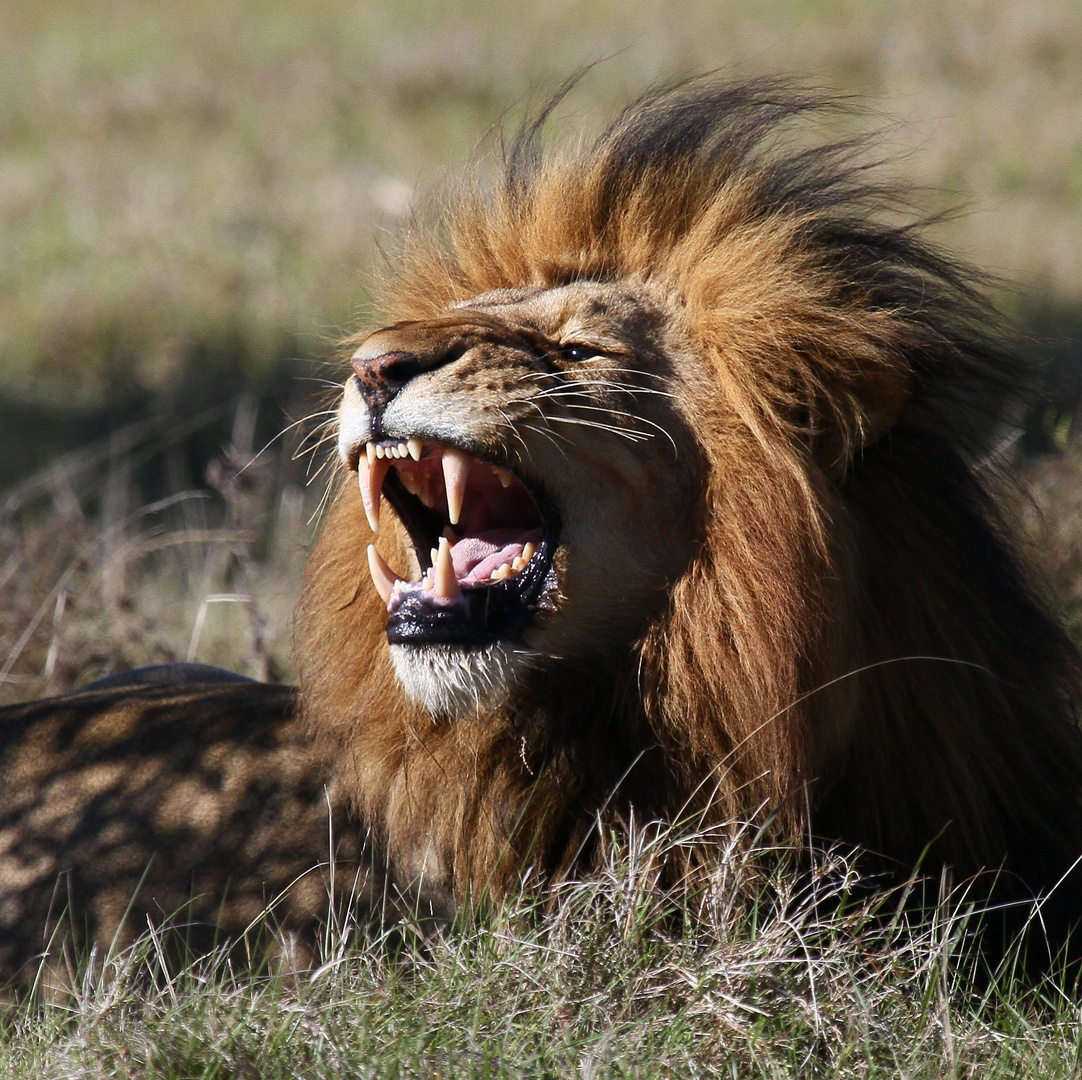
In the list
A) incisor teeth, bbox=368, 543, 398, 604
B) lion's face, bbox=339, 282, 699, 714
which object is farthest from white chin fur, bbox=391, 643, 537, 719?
incisor teeth, bbox=368, 543, 398, 604

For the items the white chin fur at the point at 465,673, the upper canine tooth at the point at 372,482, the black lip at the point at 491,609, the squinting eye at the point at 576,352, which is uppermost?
the squinting eye at the point at 576,352

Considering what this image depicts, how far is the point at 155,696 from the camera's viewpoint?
3.38 metres

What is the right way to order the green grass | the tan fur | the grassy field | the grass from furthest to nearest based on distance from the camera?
the green grass
the tan fur
the grassy field
the grass

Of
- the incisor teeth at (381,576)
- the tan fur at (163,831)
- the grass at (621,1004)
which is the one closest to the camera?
the grass at (621,1004)

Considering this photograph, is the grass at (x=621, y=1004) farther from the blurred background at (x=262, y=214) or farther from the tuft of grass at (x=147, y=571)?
the tuft of grass at (x=147, y=571)

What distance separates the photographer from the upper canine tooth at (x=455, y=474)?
2504mm

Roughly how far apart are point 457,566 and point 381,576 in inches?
5.6

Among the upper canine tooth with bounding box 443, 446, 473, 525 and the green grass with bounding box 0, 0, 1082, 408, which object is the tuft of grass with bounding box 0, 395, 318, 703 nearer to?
the upper canine tooth with bounding box 443, 446, 473, 525

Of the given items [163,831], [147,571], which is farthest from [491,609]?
[147,571]

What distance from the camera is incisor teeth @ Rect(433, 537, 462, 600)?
2.54 meters

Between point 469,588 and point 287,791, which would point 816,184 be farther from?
point 287,791

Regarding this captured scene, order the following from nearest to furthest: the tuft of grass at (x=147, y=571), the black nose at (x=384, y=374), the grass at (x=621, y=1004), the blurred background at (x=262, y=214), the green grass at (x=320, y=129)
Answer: the grass at (x=621, y=1004)
the black nose at (x=384, y=374)
the tuft of grass at (x=147, y=571)
the blurred background at (x=262, y=214)
the green grass at (x=320, y=129)

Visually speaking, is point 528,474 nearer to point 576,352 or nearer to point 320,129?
point 576,352

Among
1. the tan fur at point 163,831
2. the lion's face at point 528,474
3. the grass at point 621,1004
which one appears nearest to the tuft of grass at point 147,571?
the tan fur at point 163,831
